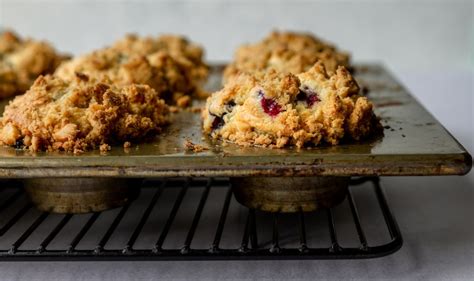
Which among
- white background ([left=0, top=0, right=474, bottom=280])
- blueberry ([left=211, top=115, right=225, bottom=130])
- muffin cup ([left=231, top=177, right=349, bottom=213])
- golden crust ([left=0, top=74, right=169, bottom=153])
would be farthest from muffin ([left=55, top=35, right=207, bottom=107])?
white background ([left=0, top=0, right=474, bottom=280])

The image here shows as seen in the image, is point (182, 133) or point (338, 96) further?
point (182, 133)

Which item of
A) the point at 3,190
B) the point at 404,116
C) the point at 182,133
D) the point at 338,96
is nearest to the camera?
the point at 338,96

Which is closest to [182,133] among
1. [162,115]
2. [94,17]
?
[162,115]

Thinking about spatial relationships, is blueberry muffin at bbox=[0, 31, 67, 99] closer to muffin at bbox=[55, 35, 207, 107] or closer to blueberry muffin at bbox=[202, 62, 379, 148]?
muffin at bbox=[55, 35, 207, 107]

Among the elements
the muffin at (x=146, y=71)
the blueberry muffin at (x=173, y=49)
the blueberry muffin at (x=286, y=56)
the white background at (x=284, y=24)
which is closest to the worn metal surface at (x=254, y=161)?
the blueberry muffin at (x=286, y=56)

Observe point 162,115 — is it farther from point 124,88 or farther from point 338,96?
point 338,96

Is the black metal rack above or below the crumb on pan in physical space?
below
